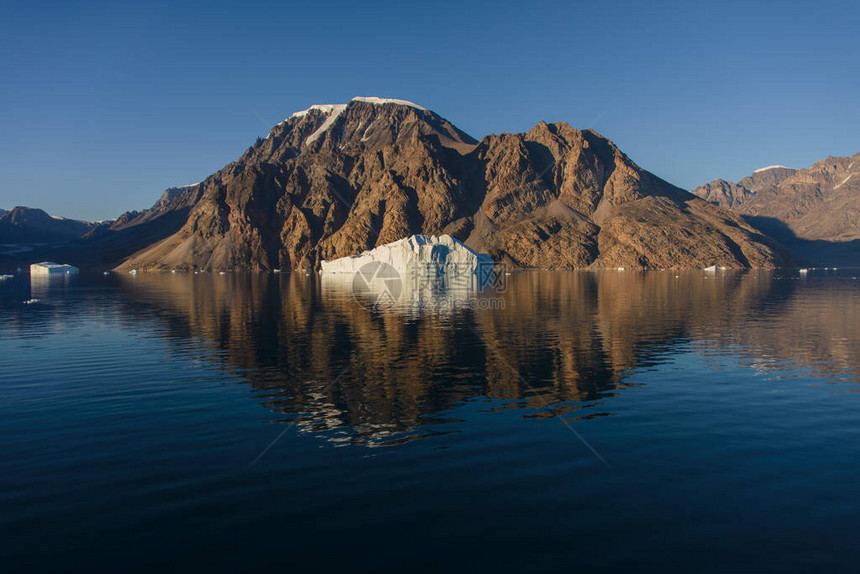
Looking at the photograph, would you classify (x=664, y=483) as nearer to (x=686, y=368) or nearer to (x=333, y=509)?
(x=333, y=509)

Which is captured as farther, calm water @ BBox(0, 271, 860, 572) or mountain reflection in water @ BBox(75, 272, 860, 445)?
mountain reflection in water @ BBox(75, 272, 860, 445)

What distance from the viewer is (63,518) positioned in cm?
1554

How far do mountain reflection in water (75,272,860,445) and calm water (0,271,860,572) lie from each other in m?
0.32

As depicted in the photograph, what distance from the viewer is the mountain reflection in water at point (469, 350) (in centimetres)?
2762

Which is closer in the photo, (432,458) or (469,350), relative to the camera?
(432,458)

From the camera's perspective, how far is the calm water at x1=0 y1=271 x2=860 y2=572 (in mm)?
13961

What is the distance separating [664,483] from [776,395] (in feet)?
53.9

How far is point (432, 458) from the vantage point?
20109 mm

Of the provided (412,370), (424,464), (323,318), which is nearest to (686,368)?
(412,370)

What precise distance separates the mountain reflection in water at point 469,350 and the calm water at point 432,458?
323mm

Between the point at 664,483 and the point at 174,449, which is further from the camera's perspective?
the point at 174,449

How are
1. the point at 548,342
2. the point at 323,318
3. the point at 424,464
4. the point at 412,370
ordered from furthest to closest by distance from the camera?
the point at 323,318, the point at 548,342, the point at 412,370, the point at 424,464

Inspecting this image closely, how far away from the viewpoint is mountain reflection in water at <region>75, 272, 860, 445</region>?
27625 mm

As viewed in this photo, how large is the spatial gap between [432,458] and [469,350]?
24180 millimetres
